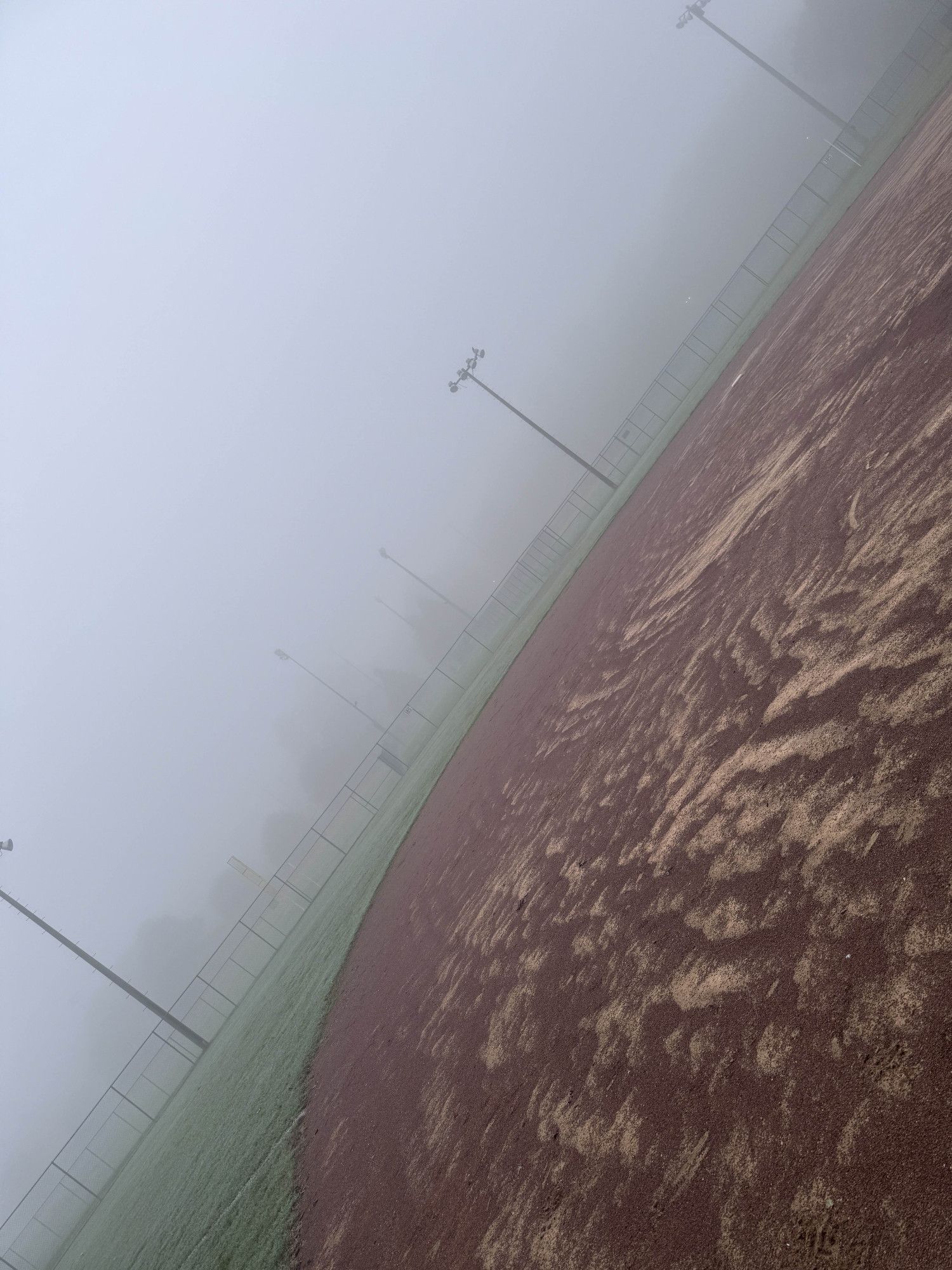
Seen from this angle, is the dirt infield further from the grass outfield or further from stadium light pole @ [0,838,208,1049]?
stadium light pole @ [0,838,208,1049]

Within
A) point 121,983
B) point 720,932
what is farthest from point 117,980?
point 720,932

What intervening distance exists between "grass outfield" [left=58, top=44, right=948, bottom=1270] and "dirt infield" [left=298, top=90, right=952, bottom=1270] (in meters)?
0.54

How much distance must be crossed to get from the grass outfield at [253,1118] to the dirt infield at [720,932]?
54 cm

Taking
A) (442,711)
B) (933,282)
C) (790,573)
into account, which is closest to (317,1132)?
(790,573)

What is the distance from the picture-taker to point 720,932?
5.50 meters

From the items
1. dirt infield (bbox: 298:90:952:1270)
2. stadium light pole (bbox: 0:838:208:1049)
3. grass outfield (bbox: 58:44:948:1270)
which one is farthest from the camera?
stadium light pole (bbox: 0:838:208:1049)

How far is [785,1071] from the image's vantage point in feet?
14.3

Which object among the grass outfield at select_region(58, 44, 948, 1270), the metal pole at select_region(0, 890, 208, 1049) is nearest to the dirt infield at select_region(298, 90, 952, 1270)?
the grass outfield at select_region(58, 44, 948, 1270)

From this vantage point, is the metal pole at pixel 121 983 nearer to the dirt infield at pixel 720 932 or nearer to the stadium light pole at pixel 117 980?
the stadium light pole at pixel 117 980

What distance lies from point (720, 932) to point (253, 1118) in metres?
7.07

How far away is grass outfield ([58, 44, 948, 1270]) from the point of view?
8414mm

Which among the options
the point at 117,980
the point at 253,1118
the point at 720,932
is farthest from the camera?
the point at 117,980

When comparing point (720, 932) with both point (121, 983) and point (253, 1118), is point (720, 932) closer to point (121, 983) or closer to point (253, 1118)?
point (253, 1118)

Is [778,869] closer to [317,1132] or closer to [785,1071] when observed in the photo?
[785,1071]
